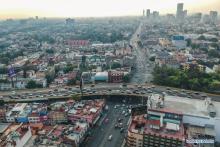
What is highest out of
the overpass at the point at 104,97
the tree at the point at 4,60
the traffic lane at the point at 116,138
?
the tree at the point at 4,60

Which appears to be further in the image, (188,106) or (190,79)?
(190,79)

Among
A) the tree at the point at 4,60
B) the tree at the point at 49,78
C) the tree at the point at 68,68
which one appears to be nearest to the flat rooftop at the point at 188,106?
the tree at the point at 49,78

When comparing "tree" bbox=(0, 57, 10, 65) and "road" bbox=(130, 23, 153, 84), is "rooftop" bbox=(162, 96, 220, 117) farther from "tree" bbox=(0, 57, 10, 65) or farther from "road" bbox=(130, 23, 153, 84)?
"tree" bbox=(0, 57, 10, 65)

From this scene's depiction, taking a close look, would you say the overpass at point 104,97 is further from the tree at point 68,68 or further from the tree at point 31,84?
the tree at point 68,68

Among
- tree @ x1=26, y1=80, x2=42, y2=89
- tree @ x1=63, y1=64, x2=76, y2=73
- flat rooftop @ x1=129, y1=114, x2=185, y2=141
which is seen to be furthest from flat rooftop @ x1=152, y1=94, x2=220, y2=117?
tree @ x1=63, y1=64, x2=76, y2=73

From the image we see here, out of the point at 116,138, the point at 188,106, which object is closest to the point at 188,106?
the point at 188,106

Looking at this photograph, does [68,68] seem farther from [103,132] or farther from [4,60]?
[103,132]
